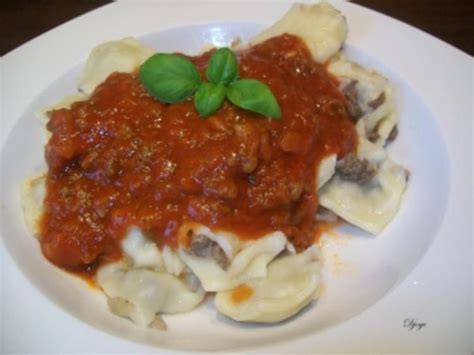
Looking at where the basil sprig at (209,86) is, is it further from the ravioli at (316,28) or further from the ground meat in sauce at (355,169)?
the ravioli at (316,28)

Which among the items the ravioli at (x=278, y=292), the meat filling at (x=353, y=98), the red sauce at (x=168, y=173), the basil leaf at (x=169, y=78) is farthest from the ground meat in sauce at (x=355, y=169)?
the basil leaf at (x=169, y=78)

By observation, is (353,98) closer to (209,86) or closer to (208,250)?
(209,86)

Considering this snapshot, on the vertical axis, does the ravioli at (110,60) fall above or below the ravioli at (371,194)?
above

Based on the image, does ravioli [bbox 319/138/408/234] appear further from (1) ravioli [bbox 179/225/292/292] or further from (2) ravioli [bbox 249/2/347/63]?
(2) ravioli [bbox 249/2/347/63]

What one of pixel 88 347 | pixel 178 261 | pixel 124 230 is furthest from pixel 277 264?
pixel 88 347

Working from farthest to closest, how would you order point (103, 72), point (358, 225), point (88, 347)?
point (103, 72), point (358, 225), point (88, 347)

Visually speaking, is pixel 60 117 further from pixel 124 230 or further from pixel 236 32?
pixel 236 32

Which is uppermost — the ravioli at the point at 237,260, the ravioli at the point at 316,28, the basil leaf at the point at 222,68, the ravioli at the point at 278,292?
the basil leaf at the point at 222,68
